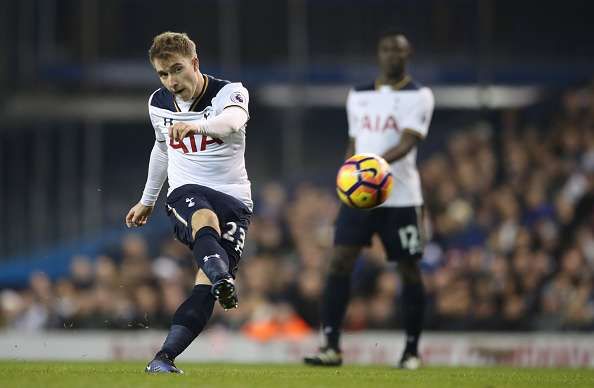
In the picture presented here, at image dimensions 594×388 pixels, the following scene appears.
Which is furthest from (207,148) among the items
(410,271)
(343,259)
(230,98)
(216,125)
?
(410,271)

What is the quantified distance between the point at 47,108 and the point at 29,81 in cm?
130

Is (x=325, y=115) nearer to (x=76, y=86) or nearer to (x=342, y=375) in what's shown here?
(x=76, y=86)

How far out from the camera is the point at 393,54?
31.2 ft

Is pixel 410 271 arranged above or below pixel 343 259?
below

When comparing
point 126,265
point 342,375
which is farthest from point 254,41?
point 342,375

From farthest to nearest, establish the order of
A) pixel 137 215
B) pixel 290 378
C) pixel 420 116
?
pixel 420 116, pixel 137 215, pixel 290 378

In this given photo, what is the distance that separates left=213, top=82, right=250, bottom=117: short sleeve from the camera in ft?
24.2

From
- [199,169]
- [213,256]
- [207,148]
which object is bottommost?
[213,256]

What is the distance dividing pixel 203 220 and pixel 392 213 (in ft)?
8.53

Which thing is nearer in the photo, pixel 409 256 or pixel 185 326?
pixel 185 326

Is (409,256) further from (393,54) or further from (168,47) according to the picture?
(168,47)

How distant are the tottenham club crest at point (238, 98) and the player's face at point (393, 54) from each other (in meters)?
2.33

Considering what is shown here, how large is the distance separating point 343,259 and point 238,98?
2.37 metres

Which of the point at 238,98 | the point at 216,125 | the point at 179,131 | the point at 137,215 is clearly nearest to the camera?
the point at 179,131
